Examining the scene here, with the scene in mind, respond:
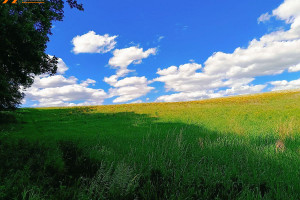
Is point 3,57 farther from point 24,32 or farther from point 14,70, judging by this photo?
point 24,32

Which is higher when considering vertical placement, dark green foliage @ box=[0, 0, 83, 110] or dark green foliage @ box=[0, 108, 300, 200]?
dark green foliage @ box=[0, 0, 83, 110]

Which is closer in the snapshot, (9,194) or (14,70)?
(9,194)

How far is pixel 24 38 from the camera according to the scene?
830 cm

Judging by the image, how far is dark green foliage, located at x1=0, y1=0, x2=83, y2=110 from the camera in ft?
25.8

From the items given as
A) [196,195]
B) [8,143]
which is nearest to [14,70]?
[8,143]

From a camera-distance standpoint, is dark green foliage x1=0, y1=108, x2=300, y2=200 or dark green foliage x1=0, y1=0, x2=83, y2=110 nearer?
dark green foliage x1=0, y1=108, x2=300, y2=200

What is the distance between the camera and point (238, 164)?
18.2 feet

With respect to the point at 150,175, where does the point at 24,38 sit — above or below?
above

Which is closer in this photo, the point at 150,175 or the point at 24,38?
the point at 150,175

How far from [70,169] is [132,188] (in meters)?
2.66

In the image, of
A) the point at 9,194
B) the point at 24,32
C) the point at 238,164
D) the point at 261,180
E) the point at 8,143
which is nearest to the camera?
the point at 9,194

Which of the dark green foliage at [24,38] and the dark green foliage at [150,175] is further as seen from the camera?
the dark green foliage at [24,38]

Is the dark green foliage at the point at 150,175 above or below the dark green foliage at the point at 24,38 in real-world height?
below

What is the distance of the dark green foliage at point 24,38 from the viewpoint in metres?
7.88
